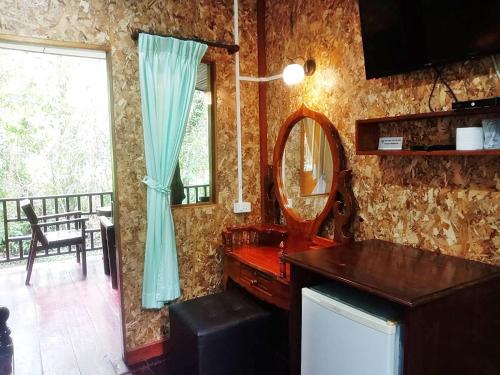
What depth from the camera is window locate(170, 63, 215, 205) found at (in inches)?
105

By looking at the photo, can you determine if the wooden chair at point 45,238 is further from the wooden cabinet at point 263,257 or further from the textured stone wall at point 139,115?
the wooden cabinet at point 263,257

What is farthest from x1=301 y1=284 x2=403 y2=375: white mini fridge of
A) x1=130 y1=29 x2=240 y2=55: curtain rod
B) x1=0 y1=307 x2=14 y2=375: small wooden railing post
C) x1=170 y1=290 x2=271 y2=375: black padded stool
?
x1=130 y1=29 x2=240 y2=55: curtain rod

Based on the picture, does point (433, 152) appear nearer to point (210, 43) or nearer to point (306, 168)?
point (306, 168)

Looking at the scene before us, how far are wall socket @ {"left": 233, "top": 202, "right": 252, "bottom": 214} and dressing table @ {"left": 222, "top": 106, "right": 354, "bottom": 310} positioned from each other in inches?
5.5

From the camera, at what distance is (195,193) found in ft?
8.93

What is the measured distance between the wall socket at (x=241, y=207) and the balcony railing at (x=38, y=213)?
2.42 m

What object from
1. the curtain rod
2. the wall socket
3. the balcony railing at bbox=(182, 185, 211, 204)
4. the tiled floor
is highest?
the curtain rod

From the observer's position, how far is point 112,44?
7.61ft

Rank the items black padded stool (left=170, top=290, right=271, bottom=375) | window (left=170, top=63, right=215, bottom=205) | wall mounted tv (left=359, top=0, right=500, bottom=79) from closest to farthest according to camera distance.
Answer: wall mounted tv (left=359, top=0, right=500, bottom=79), black padded stool (left=170, top=290, right=271, bottom=375), window (left=170, top=63, right=215, bottom=205)

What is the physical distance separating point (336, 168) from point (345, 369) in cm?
110

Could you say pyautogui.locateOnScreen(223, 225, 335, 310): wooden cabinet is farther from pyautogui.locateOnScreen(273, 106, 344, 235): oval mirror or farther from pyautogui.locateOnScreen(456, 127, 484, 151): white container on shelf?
pyautogui.locateOnScreen(456, 127, 484, 151): white container on shelf

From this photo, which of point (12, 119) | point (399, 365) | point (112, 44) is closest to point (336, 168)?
point (399, 365)

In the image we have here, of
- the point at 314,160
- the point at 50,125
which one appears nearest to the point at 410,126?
the point at 314,160

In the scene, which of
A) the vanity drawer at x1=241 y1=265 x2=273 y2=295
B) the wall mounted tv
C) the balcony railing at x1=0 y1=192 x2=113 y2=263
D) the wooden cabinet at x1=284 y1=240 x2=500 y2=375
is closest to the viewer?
the wooden cabinet at x1=284 y1=240 x2=500 y2=375
